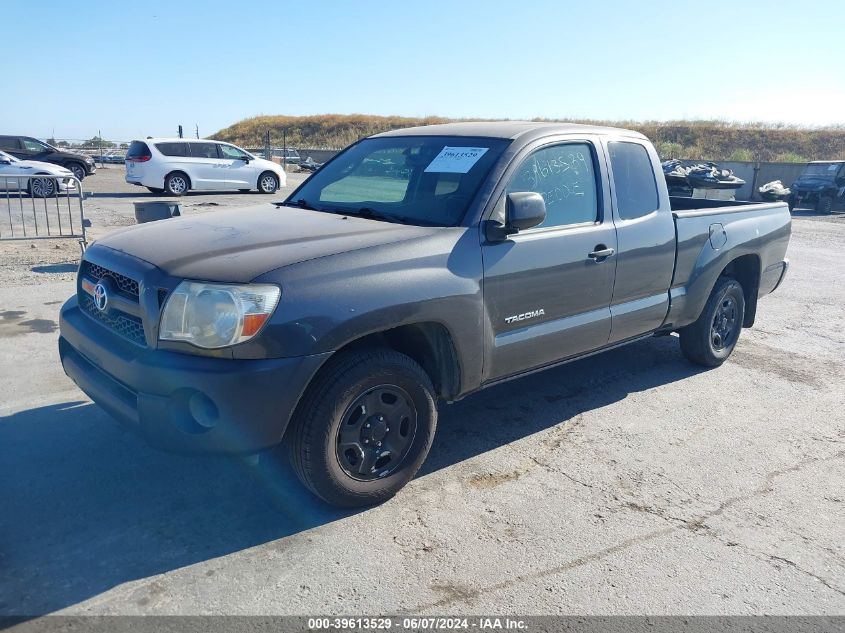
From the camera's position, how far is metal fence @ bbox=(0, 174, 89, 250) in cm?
921

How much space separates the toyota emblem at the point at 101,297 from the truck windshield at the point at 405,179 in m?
1.46

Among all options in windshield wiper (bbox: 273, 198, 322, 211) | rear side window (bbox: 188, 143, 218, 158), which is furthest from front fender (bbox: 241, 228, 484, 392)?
rear side window (bbox: 188, 143, 218, 158)

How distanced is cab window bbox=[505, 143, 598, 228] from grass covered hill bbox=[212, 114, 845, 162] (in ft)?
147

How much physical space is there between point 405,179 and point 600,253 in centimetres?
131

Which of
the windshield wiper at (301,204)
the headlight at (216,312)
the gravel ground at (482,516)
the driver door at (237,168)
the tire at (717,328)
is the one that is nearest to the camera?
the gravel ground at (482,516)

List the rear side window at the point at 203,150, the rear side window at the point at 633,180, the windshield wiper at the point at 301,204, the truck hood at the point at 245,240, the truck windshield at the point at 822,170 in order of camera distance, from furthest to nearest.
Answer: the truck windshield at the point at 822,170 → the rear side window at the point at 203,150 → the rear side window at the point at 633,180 → the windshield wiper at the point at 301,204 → the truck hood at the point at 245,240

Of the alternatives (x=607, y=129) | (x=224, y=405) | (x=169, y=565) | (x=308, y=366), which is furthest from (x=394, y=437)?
(x=607, y=129)

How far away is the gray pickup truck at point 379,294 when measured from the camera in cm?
305

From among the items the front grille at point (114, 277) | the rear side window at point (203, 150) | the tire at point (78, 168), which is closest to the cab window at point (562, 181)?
the front grille at point (114, 277)

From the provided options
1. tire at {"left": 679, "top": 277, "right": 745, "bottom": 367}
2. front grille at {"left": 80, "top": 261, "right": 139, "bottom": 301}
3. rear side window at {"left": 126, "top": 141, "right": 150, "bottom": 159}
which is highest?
rear side window at {"left": 126, "top": 141, "right": 150, "bottom": 159}

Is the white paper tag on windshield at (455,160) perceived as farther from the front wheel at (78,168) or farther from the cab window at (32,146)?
the front wheel at (78,168)

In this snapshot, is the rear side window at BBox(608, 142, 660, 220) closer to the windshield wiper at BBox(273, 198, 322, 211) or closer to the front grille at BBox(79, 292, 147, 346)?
the windshield wiper at BBox(273, 198, 322, 211)

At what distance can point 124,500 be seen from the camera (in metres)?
3.49

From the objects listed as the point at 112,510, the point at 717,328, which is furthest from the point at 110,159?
the point at 112,510
